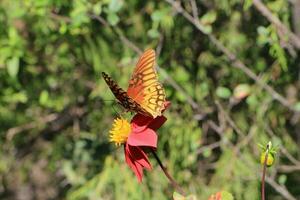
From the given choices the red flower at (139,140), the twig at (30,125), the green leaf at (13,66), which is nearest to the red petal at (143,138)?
the red flower at (139,140)

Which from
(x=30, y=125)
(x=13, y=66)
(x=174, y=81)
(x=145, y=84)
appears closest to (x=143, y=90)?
(x=145, y=84)

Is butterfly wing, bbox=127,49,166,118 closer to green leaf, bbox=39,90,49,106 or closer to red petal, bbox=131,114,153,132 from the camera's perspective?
red petal, bbox=131,114,153,132

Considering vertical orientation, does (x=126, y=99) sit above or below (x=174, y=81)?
below

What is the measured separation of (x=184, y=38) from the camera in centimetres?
309

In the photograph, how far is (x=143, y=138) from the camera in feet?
4.88

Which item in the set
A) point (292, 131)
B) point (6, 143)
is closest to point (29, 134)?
point (6, 143)

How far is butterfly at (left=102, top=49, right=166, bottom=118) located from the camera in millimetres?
1570

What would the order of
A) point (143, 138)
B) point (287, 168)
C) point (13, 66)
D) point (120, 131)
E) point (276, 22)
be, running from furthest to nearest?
point (13, 66) → point (287, 168) → point (276, 22) → point (120, 131) → point (143, 138)

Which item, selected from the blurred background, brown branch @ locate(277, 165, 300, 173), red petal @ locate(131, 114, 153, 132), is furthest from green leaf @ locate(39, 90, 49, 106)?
Result: red petal @ locate(131, 114, 153, 132)

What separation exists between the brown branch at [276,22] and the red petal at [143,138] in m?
1.18

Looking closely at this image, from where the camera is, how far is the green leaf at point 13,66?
3041 mm

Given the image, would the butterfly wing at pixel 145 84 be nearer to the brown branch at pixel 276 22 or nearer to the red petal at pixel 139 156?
the red petal at pixel 139 156

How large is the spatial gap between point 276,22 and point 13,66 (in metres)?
1.09

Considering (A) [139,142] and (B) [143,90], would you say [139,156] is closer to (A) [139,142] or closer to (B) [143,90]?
(A) [139,142]
